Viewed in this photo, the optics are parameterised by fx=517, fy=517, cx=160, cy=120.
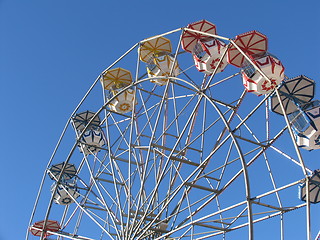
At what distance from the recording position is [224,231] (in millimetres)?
16844

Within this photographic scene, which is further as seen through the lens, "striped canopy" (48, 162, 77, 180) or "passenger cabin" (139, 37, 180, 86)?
"striped canopy" (48, 162, 77, 180)

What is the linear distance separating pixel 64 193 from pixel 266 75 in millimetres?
11216

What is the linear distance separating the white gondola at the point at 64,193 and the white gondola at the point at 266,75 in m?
9.46

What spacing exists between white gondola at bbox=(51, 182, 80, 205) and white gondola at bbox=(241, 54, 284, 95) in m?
9.46

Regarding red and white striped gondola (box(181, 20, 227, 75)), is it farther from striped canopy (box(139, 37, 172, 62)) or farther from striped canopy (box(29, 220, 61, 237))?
striped canopy (box(29, 220, 61, 237))

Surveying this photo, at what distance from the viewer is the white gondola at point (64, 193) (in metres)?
21.5

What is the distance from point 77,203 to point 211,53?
7.98 m

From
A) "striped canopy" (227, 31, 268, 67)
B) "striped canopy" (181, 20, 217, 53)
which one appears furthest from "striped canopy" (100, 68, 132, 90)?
"striped canopy" (227, 31, 268, 67)

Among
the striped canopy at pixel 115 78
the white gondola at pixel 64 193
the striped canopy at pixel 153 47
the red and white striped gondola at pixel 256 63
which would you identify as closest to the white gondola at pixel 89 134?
the striped canopy at pixel 115 78

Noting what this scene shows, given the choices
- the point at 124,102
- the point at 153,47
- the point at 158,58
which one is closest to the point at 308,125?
the point at 158,58

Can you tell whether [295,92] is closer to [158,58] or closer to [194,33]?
[194,33]

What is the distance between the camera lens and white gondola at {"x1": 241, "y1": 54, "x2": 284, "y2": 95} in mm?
14984

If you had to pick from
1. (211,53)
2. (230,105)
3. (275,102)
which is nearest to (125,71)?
(211,53)

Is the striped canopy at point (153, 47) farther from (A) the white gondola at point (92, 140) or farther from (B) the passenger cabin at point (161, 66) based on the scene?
(A) the white gondola at point (92, 140)
